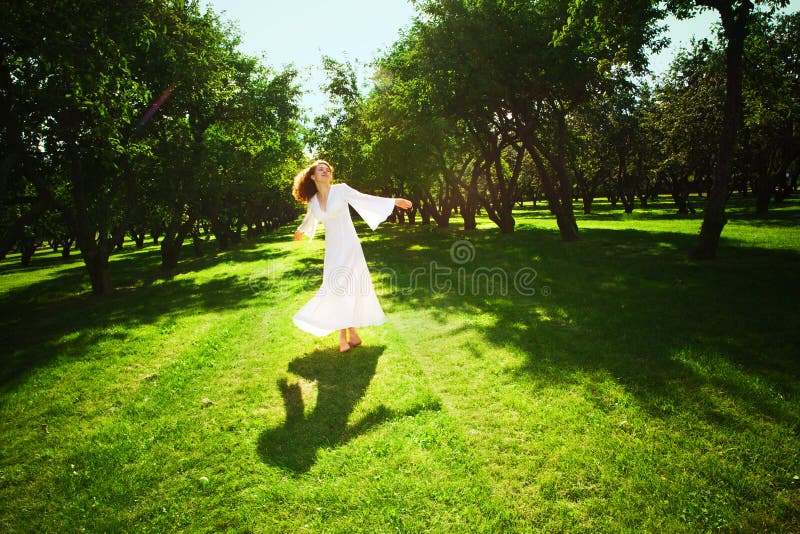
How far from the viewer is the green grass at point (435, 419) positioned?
3398mm

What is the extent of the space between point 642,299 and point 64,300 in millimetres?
21475

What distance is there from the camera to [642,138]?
1480 inches


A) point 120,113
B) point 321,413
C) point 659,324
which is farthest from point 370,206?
point 120,113

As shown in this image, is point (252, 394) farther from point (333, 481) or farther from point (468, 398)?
point (468, 398)

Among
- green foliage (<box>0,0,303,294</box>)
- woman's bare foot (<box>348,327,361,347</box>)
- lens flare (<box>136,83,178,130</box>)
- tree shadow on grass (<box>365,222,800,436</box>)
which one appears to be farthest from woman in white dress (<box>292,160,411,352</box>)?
lens flare (<box>136,83,178,130</box>)

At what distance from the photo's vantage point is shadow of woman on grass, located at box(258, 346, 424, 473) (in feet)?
14.1

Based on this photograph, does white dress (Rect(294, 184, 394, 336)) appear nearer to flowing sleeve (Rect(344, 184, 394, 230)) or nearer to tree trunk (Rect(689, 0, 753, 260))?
flowing sleeve (Rect(344, 184, 394, 230))

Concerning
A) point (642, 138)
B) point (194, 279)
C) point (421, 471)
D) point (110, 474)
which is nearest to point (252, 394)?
point (110, 474)

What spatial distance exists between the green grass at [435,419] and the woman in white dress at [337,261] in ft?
2.22

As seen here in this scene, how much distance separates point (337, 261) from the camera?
6824 mm

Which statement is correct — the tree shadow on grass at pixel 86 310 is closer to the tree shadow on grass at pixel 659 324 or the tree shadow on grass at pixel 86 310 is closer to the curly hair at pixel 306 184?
the curly hair at pixel 306 184

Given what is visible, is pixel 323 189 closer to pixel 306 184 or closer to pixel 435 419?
pixel 306 184

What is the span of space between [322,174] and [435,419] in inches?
179

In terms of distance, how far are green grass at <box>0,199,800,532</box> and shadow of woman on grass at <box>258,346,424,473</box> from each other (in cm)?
3
